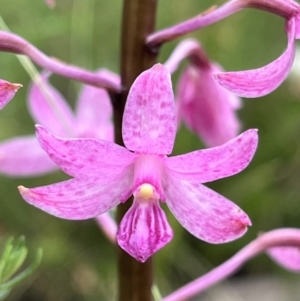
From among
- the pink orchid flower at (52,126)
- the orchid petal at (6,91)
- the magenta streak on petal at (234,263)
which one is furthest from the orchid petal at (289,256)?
the orchid petal at (6,91)

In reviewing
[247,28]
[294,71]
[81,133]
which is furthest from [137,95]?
[247,28]

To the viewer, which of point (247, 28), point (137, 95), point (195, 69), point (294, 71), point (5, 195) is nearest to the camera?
point (137, 95)

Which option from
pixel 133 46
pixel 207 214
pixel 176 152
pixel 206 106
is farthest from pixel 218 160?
pixel 176 152

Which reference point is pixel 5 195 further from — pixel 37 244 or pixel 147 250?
pixel 147 250

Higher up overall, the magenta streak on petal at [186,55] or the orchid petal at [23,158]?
the magenta streak on petal at [186,55]

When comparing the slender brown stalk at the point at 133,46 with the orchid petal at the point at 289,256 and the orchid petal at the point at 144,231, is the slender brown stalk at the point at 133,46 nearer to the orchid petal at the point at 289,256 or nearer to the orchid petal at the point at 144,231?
the orchid petal at the point at 144,231

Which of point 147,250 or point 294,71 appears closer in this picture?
point 147,250
